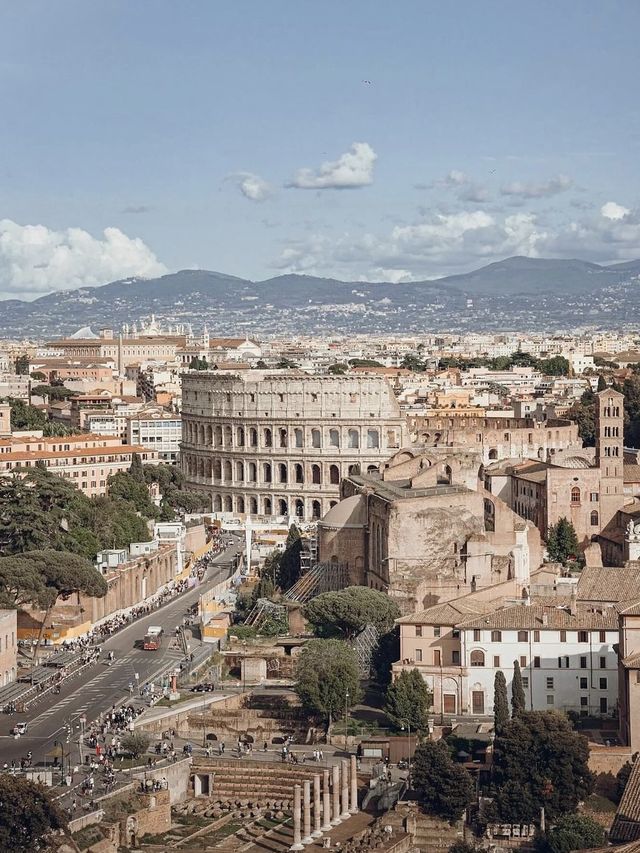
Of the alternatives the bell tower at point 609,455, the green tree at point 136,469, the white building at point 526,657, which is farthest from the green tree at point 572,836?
the green tree at point 136,469

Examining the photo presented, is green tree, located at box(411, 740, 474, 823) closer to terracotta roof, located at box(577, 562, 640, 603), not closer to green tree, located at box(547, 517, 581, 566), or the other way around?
terracotta roof, located at box(577, 562, 640, 603)

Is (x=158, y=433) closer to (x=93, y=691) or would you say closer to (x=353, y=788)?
(x=93, y=691)

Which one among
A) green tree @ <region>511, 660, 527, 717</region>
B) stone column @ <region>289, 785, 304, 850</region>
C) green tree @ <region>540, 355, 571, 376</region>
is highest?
green tree @ <region>540, 355, 571, 376</region>

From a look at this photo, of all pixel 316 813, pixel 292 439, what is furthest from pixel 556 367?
pixel 316 813

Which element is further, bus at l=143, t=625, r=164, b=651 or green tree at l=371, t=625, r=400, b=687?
bus at l=143, t=625, r=164, b=651

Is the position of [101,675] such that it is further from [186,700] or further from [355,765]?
[355,765]

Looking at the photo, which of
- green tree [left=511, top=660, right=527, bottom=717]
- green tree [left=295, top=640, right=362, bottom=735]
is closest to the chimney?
green tree [left=511, top=660, right=527, bottom=717]
